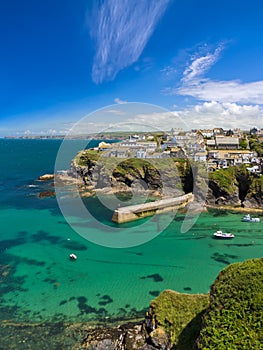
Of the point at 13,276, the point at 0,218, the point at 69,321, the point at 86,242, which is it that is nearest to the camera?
the point at 69,321

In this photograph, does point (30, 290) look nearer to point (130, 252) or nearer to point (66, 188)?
point (130, 252)

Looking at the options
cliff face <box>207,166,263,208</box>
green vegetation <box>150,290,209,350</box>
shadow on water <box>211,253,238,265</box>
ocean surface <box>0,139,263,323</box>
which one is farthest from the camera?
cliff face <box>207,166,263,208</box>

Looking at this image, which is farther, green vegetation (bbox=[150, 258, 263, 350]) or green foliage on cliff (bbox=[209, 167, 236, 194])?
green foliage on cliff (bbox=[209, 167, 236, 194])

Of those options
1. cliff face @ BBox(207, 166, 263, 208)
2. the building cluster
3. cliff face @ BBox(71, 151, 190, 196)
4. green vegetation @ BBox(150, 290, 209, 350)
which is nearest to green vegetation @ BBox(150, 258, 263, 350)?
green vegetation @ BBox(150, 290, 209, 350)

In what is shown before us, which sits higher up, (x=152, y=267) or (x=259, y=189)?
(x=259, y=189)

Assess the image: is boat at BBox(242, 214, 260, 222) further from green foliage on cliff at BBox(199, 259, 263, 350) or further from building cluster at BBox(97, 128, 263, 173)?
green foliage on cliff at BBox(199, 259, 263, 350)

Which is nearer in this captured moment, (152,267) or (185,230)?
(152,267)

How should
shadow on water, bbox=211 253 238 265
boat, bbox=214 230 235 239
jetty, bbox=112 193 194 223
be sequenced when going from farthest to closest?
jetty, bbox=112 193 194 223 → boat, bbox=214 230 235 239 → shadow on water, bbox=211 253 238 265

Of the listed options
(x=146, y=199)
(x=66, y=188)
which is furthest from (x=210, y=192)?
(x=66, y=188)
